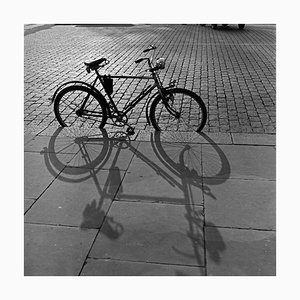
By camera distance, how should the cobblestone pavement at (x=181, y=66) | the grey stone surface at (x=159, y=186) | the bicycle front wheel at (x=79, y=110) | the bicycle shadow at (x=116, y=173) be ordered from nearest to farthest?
the bicycle shadow at (x=116, y=173), the grey stone surface at (x=159, y=186), the bicycle front wheel at (x=79, y=110), the cobblestone pavement at (x=181, y=66)

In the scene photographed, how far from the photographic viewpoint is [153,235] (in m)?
3.64

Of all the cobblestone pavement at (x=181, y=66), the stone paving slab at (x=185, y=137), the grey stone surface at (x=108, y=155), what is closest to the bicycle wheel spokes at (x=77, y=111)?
the cobblestone pavement at (x=181, y=66)

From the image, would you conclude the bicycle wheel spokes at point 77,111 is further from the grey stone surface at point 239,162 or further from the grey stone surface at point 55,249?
the grey stone surface at point 55,249

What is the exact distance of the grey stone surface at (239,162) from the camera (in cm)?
473

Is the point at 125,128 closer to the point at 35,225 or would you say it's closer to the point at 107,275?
the point at 35,225

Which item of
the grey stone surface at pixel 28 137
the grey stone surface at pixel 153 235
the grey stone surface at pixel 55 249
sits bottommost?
the grey stone surface at pixel 153 235

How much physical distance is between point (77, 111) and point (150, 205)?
2604 millimetres

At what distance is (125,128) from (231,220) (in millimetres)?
2950

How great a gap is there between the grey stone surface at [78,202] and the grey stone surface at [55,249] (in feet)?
0.46

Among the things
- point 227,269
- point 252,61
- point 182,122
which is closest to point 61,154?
point 182,122

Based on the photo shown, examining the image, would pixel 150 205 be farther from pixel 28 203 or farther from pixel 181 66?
pixel 181 66

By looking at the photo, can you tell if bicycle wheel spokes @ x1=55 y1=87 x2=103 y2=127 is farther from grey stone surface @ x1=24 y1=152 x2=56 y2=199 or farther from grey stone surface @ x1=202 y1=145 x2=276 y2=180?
grey stone surface @ x1=202 y1=145 x2=276 y2=180

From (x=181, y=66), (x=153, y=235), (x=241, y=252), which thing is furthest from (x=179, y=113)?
(x=181, y=66)

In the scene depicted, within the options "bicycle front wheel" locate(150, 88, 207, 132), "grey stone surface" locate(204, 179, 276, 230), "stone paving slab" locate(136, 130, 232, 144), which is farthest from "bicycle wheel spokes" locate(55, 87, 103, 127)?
"grey stone surface" locate(204, 179, 276, 230)
